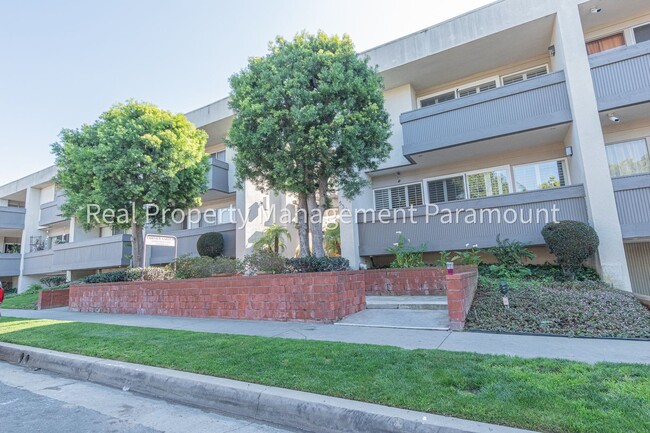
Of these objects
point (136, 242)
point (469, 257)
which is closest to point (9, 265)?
point (136, 242)

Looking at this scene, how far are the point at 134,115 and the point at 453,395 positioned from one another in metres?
13.8

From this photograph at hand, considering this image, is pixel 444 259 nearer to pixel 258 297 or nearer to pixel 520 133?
pixel 520 133

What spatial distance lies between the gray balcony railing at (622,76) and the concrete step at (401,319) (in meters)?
7.72

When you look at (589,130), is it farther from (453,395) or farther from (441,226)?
(453,395)

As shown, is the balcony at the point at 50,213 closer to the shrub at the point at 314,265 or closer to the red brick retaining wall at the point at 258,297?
the red brick retaining wall at the point at 258,297

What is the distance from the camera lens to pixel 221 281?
9.21 meters

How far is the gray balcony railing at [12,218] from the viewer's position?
85.7ft

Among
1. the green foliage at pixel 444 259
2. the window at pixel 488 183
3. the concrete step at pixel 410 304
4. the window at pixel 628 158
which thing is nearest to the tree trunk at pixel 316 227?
the concrete step at pixel 410 304

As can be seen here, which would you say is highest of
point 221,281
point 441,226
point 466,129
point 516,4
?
point 516,4

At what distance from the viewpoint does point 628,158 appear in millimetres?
10680

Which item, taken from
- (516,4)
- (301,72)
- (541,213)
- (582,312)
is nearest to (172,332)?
(301,72)

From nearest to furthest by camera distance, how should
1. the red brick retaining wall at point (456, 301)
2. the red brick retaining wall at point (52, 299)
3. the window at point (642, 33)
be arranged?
1. the red brick retaining wall at point (456, 301)
2. the window at point (642, 33)
3. the red brick retaining wall at point (52, 299)

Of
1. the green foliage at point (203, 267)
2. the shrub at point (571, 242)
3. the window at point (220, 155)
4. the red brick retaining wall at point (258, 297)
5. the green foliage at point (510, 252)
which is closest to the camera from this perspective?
the red brick retaining wall at point (258, 297)

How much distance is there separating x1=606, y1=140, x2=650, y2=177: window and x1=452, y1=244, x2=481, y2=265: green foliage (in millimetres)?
4507
